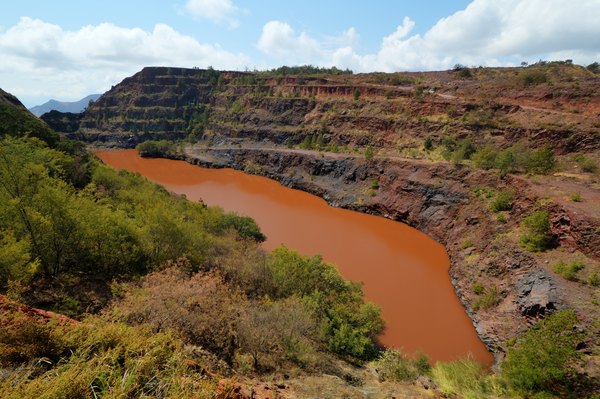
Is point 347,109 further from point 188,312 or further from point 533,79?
point 188,312

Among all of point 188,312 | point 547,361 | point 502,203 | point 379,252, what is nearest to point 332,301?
point 188,312

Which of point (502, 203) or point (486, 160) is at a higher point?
point (486, 160)

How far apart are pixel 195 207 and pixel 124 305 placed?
60.1 ft

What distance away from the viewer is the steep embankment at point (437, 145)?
2122 cm

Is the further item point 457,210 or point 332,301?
point 457,210

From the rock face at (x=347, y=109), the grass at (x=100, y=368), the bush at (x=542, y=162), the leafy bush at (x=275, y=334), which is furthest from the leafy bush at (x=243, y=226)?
the rock face at (x=347, y=109)

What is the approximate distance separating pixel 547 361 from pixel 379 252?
18.5 m

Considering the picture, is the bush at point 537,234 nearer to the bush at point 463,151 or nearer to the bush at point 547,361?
the bush at point 547,361

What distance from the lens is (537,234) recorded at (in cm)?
2297

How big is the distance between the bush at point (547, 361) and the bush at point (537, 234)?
981 centimetres

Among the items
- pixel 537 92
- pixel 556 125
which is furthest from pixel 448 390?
pixel 537 92

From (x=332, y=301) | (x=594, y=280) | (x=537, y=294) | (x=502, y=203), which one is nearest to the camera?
(x=332, y=301)

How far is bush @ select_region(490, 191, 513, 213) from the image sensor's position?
28.1 metres

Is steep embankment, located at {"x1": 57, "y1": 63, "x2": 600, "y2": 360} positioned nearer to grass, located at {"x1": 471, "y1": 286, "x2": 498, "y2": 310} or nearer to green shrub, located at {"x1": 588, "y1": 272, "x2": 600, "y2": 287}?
grass, located at {"x1": 471, "y1": 286, "x2": 498, "y2": 310}
